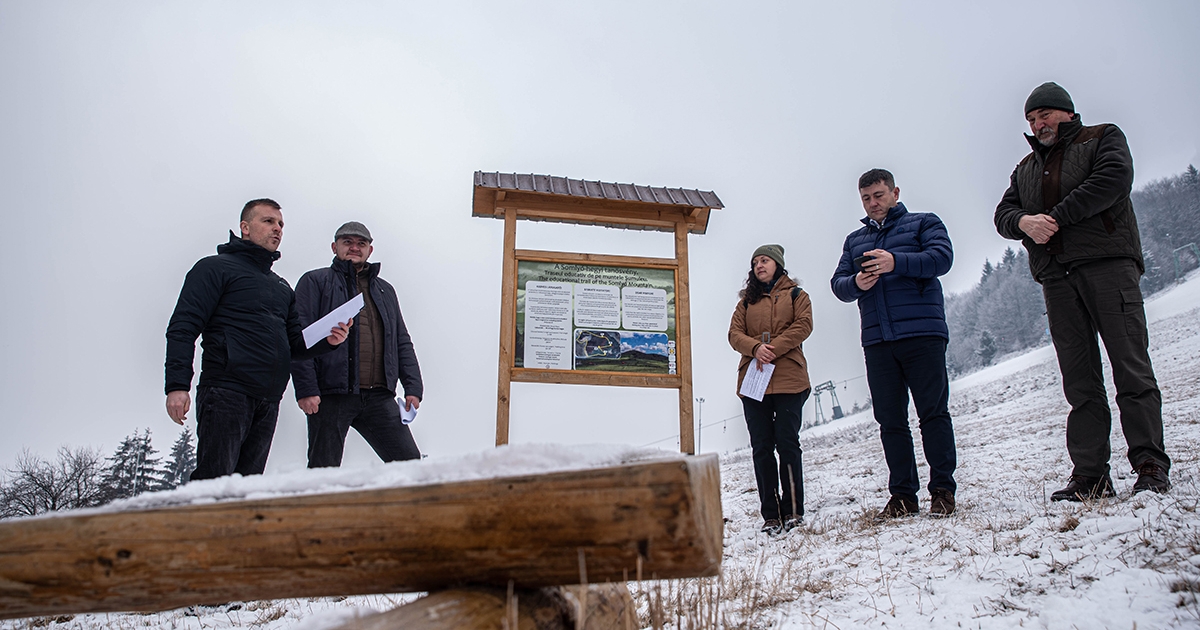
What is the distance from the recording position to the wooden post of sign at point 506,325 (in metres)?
4.84

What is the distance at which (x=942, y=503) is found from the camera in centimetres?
378

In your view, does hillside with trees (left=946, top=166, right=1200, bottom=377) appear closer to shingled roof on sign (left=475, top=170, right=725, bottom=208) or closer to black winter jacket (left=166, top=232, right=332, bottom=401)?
shingled roof on sign (left=475, top=170, right=725, bottom=208)

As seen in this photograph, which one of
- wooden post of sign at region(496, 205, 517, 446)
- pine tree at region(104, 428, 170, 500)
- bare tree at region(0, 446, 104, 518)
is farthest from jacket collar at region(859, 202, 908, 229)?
pine tree at region(104, 428, 170, 500)

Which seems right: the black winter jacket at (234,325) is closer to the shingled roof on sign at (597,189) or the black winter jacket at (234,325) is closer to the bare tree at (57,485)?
the shingled roof on sign at (597,189)

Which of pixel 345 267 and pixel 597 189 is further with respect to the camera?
pixel 597 189

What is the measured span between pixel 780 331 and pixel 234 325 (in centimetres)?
341

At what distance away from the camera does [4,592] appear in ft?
3.62

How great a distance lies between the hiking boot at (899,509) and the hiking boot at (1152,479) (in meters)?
1.11

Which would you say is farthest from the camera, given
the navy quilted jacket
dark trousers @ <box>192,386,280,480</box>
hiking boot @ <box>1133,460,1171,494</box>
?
the navy quilted jacket

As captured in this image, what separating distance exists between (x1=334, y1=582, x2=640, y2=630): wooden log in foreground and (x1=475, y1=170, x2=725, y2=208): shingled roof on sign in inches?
167

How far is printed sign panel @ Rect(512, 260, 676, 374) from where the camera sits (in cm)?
511

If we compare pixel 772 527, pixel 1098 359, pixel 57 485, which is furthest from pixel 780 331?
pixel 57 485

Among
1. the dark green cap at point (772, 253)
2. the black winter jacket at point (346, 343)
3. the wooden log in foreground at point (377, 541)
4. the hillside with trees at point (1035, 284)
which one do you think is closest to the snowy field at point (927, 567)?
the wooden log in foreground at point (377, 541)

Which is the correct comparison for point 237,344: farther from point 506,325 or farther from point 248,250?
point 506,325
